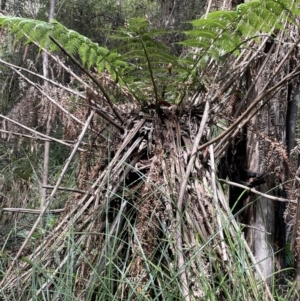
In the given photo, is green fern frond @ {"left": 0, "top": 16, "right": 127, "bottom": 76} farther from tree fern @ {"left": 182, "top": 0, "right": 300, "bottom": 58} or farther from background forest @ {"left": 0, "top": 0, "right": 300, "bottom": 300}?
tree fern @ {"left": 182, "top": 0, "right": 300, "bottom": 58}

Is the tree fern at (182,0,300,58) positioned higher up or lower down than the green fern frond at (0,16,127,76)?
higher up

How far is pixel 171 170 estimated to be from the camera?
1.24 metres

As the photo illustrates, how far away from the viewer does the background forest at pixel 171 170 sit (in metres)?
1.00

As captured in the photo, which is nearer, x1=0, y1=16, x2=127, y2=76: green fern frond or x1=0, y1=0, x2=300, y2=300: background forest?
x1=0, y1=0, x2=300, y2=300: background forest

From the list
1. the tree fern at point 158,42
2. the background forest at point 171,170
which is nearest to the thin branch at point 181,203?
the background forest at point 171,170

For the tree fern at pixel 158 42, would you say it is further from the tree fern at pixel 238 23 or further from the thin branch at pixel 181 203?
the thin branch at pixel 181 203

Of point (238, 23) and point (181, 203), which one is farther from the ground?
point (238, 23)

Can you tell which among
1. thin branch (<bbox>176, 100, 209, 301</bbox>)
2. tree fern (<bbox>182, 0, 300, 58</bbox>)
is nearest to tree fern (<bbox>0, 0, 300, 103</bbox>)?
tree fern (<bbox>182, 0, 300, 58</bbox>)

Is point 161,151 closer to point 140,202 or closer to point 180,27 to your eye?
point 140,202

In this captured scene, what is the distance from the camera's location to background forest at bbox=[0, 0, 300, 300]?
3.30ft

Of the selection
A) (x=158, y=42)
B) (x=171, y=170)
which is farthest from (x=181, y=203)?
(x=158, y=42)

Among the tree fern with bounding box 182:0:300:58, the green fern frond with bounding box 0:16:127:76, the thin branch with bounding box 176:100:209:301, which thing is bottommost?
the thin branch with bounding box 176:100:209:301

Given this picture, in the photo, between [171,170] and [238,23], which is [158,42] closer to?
[238,23]

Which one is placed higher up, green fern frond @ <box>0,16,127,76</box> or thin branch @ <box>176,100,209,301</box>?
green fern frond @ <box>0,16,127,76</box>
